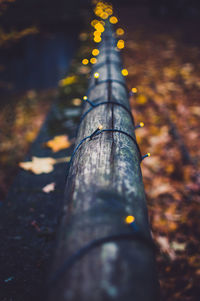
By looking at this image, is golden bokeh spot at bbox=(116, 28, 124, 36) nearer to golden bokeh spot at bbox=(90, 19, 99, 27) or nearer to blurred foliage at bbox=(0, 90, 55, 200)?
golden bokeh spot at bbox=(90, 19, 99, 27)

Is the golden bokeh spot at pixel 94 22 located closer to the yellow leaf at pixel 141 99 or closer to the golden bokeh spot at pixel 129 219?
the yellow leaf at pixel 141 99

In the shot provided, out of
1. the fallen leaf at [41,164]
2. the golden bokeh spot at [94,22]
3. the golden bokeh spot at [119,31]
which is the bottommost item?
the fallen leaf at [41,164]

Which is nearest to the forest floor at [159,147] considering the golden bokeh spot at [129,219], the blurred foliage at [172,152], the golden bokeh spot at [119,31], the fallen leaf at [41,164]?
the blurred foliage at [172,152]

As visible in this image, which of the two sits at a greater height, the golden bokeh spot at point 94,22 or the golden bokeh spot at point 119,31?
the golden bokeh spot at point 119,31

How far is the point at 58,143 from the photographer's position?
2.32 m

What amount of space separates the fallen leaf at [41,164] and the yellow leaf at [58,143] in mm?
171

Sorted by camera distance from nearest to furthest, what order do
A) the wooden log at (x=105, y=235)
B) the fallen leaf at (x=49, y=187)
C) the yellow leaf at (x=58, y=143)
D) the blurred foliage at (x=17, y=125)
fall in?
the wooden log at (x=105, y=235), the fallen leaf at (x=49, y=187), the yellow leaf at (x=58, y=143), the blurred foliage at (x=17, y=125)

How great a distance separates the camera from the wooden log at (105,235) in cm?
57

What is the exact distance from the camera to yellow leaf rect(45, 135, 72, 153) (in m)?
2.26

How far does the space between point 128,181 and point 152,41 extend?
674 centimetres

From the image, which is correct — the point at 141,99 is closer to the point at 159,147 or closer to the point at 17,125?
the point at 159,147

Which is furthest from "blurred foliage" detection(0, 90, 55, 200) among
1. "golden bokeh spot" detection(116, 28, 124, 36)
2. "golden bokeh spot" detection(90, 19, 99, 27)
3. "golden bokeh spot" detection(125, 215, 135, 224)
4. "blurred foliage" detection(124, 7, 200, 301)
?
"golden bokeh spot" detection(116, 28, 124, 36)

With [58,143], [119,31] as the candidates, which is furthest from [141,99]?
[119,31]

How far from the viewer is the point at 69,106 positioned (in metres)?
2.97
